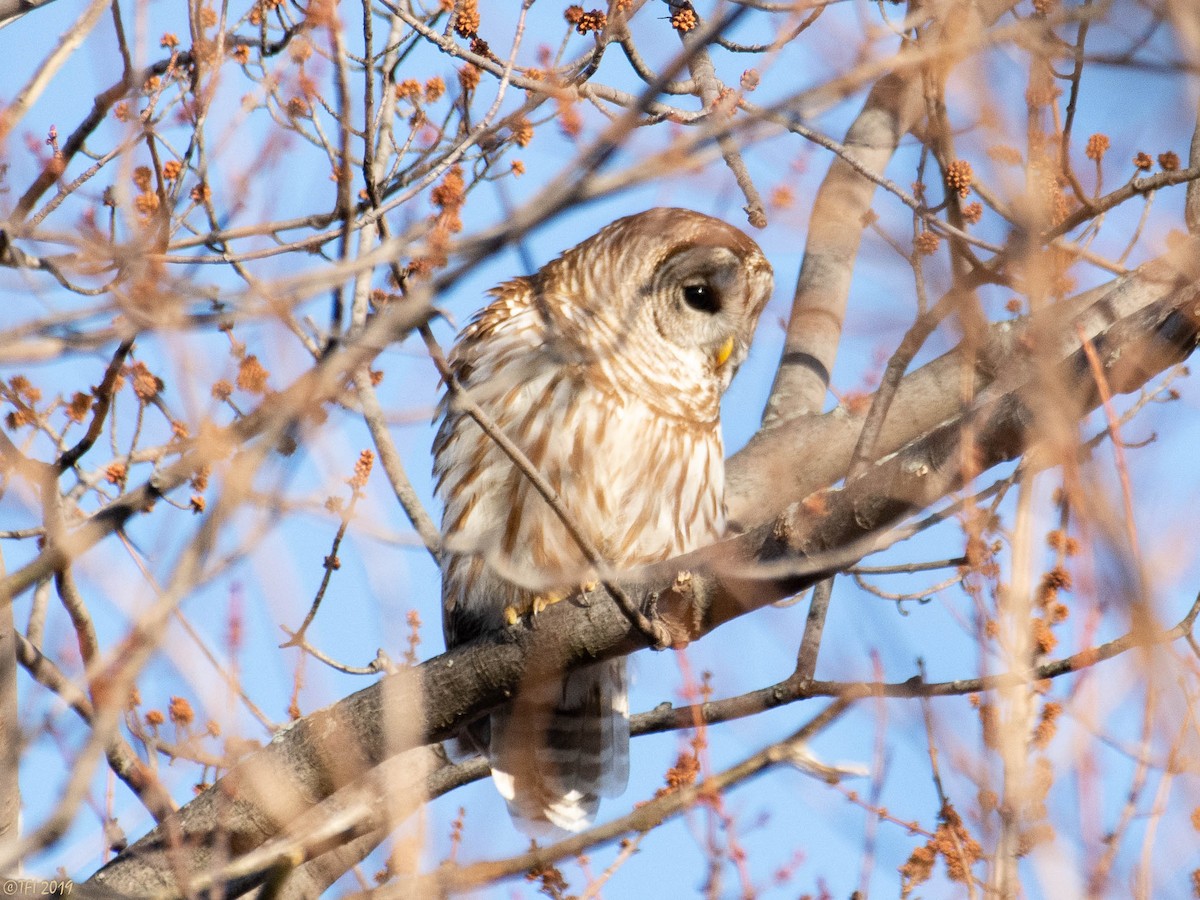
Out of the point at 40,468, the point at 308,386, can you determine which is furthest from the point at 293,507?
the point at 40,468

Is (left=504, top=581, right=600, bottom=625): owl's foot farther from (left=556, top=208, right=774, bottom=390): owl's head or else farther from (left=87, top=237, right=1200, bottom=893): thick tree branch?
(left=556, top=208, right=774, bottom=390): owl's head

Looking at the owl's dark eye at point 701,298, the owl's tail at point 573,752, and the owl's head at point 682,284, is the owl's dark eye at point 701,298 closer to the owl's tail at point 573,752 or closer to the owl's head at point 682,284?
the owl's head at point 682,284

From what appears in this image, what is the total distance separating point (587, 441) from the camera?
4.93m

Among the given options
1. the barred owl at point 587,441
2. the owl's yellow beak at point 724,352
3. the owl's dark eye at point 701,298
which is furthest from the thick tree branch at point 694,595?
the owl's dark eye at point 701,298

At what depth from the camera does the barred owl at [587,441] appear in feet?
16.2

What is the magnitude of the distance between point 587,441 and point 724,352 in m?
1.06

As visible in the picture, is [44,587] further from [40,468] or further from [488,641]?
[488,641]

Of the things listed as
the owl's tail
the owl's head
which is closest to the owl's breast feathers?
the owl's head

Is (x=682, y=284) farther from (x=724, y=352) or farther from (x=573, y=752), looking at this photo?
(x=573, y=752)

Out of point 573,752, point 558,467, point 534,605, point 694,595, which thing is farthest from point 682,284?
point 694,595

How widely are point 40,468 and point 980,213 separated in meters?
2.72

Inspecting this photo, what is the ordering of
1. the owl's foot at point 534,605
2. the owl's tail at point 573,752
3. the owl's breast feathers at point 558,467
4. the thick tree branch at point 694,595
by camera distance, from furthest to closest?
the owl's tail at point 573,752, the owl's breast feathers at point 558,467, the owl's foot at point 534,605, the thick tree branch at point 694,595

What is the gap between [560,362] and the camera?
494 cm

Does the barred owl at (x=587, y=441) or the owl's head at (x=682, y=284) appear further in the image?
the owl's head at (x=682, y=284)
